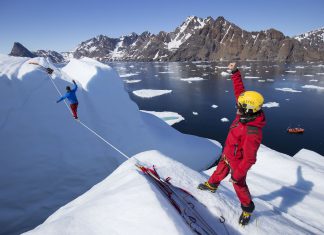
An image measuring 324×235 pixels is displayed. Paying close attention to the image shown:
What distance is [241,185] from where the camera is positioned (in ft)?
11.9

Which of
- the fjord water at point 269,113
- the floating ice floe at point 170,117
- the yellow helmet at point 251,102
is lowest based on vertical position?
the fjord water at point 269,113

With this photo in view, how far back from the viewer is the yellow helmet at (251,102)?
3.23 metres

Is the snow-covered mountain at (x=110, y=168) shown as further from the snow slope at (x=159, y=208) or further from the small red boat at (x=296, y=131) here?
the small red boat at (x=296, y=131)

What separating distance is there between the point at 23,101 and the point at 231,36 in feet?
636

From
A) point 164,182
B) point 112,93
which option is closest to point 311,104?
point 112,93

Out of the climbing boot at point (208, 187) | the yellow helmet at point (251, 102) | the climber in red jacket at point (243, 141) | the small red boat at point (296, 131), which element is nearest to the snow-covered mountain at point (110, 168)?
the climbing boot at point (208, 187)

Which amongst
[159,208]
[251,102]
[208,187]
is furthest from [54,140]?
[251,102]

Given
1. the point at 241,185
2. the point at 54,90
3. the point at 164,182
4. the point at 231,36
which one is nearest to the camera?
the point at 241,185

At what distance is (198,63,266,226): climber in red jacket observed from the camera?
3.25 meters

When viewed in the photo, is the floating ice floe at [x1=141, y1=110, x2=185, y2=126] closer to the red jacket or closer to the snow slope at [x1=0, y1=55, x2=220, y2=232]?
the snow slope at [x1=0, y1=55, x2=220, y2=232]

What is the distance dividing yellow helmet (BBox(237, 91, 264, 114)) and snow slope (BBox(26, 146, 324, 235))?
158 centimetres

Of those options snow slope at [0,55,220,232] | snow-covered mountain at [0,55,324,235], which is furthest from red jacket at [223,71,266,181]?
snow slope at [0,55,220,232]

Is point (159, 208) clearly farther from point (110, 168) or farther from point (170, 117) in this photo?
point (170, 117)

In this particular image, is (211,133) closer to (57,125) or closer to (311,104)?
(57,125)
